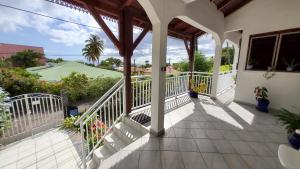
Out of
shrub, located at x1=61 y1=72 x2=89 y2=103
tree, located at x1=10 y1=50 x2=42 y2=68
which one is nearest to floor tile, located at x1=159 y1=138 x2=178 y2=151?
shrub, located at x1=61 y1=72 x2=89 y2=103

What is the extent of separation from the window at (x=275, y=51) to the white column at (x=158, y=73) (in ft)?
10.9

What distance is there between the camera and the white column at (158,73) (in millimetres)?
2166

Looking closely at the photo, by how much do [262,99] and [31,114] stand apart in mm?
6750

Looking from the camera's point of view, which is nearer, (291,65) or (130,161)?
(130,161)

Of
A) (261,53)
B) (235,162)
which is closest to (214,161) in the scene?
(235,162)

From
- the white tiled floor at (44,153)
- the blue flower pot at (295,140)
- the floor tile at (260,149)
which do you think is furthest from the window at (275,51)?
the white tiled floor at (44,153)

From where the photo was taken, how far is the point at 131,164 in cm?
179

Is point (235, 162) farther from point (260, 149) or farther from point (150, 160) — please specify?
point (150, 160)

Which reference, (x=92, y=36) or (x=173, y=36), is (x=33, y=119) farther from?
(x=92, y=36)

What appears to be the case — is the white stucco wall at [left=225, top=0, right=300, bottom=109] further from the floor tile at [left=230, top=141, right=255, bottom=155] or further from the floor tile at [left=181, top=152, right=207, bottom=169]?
the floor tile at [left=181, top=152, right=207, bottom=169]

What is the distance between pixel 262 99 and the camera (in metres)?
3.58

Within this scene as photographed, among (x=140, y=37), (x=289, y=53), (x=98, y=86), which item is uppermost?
(x=140, y=37)

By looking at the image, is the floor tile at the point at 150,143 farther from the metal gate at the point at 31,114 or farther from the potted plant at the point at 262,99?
the metal gate at the point at 31,114

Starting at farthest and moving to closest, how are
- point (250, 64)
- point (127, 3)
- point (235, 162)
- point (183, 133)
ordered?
1. point (250, 64)
2. point (127, 3)
3. point (183, 133)
4. point (235, 162)
